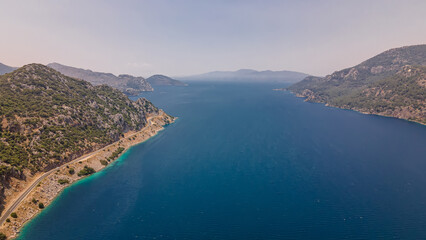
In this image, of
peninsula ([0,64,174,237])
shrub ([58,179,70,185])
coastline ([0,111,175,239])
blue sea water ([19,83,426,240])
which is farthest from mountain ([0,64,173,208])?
blue sea water ([19,83,426,240])

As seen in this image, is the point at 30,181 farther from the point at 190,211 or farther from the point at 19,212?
the point at 190,211

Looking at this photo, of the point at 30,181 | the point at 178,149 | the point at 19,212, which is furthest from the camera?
the point at 178,149

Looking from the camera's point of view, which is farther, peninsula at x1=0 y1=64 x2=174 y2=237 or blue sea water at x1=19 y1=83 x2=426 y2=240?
peninsula at x1=0 y1=64 x2=174 y2=237

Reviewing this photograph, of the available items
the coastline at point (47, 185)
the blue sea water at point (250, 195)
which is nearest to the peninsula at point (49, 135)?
the coastline at point (47, 185)

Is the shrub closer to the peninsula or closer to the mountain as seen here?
the peninsula

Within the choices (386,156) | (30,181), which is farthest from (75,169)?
(386,156)

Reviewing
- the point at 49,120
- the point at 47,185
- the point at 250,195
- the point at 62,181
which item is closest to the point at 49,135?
the point at 49,120
